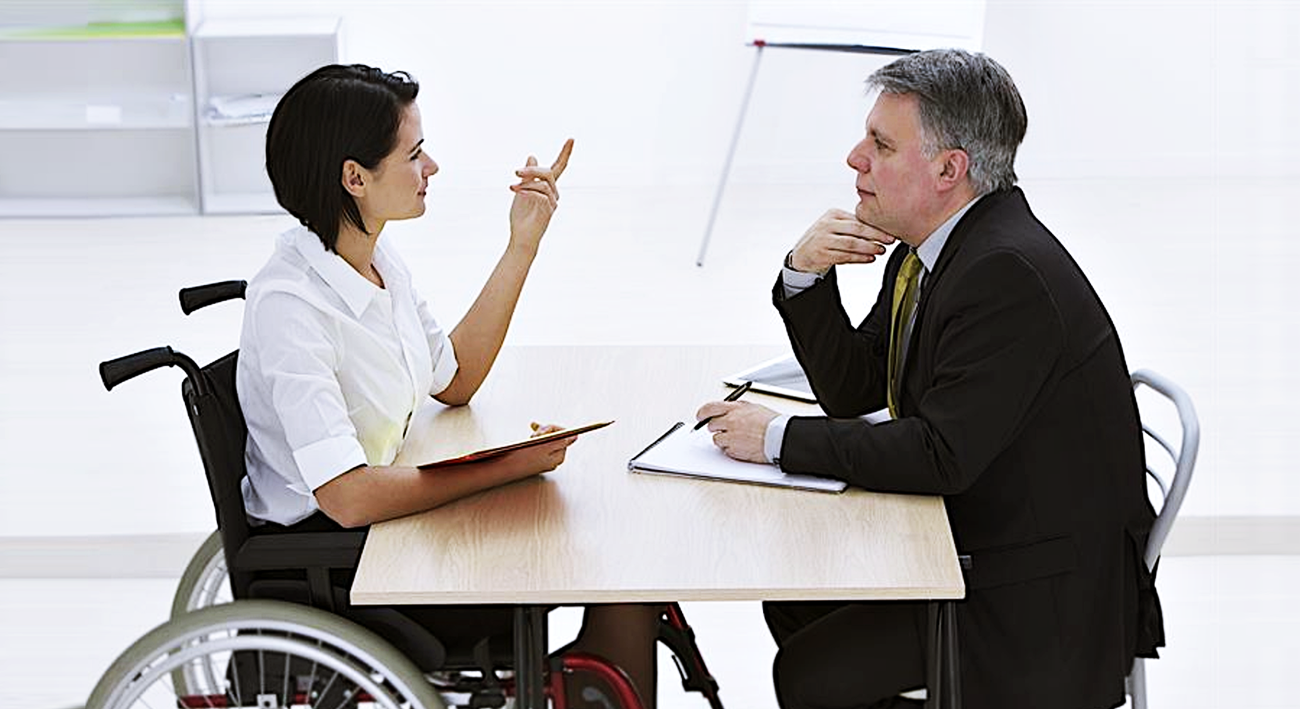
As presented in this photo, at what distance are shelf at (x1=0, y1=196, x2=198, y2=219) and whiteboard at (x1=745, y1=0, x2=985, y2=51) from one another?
2324 mm

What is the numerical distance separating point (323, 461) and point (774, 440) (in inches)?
20.4

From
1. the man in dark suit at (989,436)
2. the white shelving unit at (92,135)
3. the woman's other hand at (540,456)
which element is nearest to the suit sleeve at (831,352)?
the man in dark suit at (989,436)

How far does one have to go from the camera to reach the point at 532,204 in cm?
243

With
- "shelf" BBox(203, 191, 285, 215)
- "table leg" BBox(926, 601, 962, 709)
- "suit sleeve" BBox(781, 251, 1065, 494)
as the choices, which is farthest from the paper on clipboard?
"shelf" BBox(203, 191, 285, 215)

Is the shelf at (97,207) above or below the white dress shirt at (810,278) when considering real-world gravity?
below

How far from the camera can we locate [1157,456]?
399 centimetres

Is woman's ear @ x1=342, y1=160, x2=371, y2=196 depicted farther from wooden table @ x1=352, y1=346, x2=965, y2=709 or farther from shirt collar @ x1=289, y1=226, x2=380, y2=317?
wooden table @ x1=352, y1=346, x2=965, y2=709

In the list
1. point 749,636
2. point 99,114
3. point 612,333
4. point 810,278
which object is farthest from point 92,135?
point 810,278

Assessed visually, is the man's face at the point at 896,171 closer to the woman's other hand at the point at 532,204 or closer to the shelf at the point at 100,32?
the woman's other hand at the point at 532,204

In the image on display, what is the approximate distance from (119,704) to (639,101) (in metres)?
5.06

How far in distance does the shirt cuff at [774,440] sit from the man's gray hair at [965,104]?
0.36 m

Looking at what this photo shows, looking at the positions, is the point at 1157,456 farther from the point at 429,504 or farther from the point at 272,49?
the point at 272,49

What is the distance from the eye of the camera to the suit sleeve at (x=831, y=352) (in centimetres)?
236

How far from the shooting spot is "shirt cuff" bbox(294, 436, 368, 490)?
202cm
